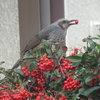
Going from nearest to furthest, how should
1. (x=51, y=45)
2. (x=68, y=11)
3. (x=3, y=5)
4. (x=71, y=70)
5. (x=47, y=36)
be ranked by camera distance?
(x=71, y=70) < (x=51, y=45) < (x=47, y=36) < (x=68, y=11) < (x=3, y=5)

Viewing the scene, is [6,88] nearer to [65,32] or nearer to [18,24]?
[65,32]

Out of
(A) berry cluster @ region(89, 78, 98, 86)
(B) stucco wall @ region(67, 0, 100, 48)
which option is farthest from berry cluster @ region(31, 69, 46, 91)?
(B) stucco wall @ region(67, 0, 100, 48)

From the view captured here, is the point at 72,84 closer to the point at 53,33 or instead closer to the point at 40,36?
the point at 40,36

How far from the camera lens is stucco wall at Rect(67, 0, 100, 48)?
3.02m

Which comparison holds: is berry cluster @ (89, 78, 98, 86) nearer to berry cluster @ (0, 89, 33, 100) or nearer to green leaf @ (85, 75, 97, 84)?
green leaf @ (85, 75, 97, 84)

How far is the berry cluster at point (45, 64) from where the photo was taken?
143 centimetres

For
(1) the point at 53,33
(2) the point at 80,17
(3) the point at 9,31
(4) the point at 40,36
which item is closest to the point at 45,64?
(4) the point at 40,36

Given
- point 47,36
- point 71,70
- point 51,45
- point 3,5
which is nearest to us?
point 71,70

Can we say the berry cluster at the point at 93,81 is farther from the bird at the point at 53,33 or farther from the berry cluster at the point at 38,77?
the bird at the point at 53,33

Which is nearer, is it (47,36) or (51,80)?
(51,80)

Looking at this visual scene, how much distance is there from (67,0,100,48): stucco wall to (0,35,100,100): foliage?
143cm

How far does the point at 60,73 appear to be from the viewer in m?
1.47

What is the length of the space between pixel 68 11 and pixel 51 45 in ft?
5.14

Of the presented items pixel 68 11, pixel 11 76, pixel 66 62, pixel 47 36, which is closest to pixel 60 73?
pixel 66 62
